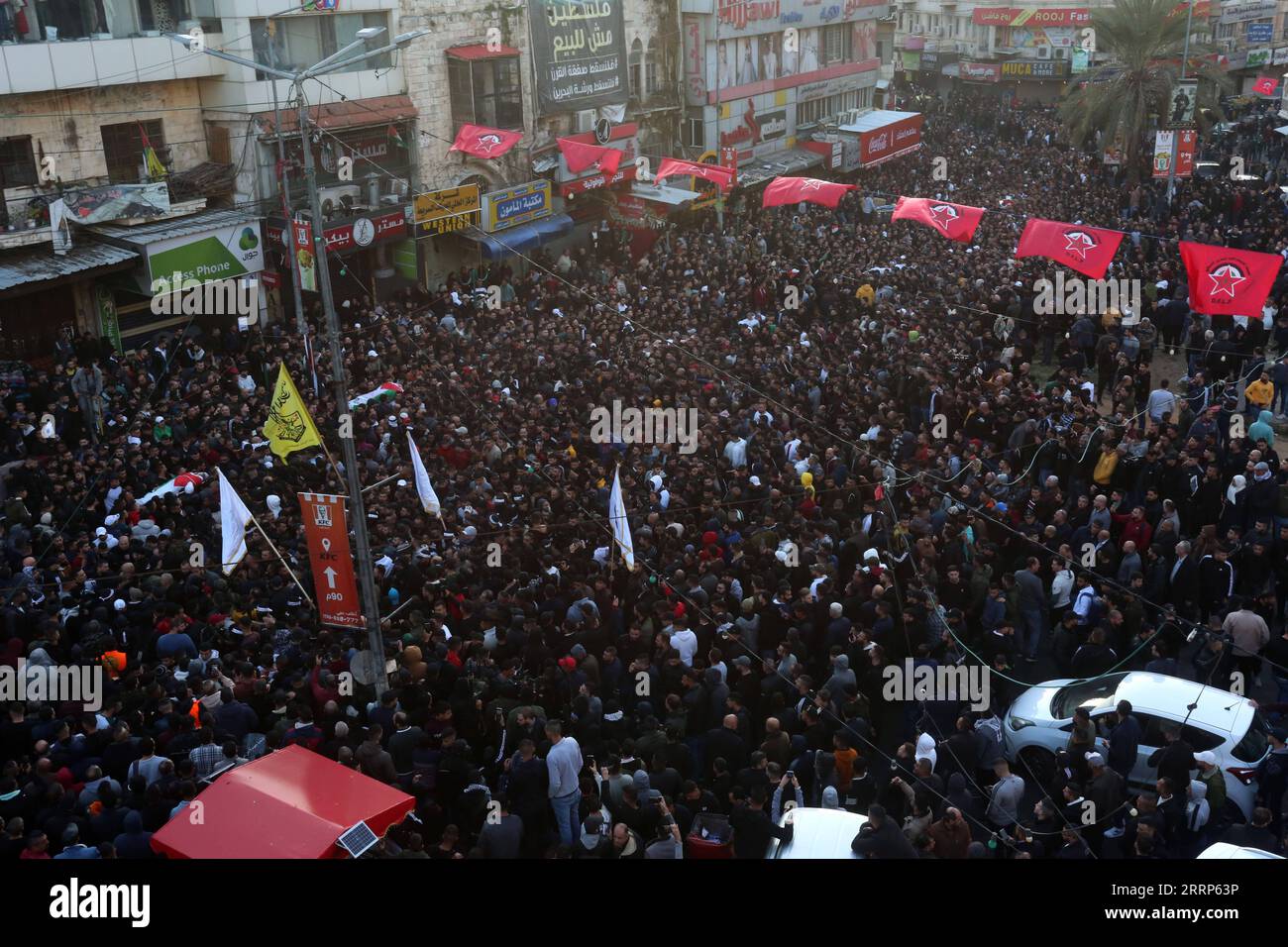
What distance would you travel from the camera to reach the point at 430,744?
9695mm

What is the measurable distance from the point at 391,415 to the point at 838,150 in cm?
2659

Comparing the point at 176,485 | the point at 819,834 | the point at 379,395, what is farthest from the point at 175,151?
the point at 819,834

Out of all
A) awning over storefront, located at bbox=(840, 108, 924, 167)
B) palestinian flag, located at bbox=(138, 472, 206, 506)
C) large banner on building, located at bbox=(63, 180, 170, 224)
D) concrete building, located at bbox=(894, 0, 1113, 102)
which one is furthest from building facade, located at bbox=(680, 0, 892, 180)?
palestinian flag, located at bbox=(138, 472, 206, 506)

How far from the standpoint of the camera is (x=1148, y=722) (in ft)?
32.9

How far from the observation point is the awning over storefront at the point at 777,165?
122 ft

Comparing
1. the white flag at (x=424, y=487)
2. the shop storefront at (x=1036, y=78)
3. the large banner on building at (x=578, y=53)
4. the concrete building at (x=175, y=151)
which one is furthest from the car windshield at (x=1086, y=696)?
the shop storefront at (x=1036, y=78)

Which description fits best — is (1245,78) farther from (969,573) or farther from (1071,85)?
(969,573)

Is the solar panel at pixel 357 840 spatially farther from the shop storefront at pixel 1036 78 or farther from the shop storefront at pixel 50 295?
the shop storefront at pixel 1036 78

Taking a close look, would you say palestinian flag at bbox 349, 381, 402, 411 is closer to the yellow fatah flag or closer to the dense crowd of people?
the dense crowd of people

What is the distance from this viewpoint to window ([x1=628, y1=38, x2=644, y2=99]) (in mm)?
34250

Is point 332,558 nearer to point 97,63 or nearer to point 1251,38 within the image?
point 97,63

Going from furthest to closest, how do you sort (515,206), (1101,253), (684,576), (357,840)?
(515,206)
(1101,253)
(684,576)
(357,840)

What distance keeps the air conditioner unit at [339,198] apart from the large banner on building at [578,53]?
270 inches

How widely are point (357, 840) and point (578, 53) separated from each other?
28.6 meters
